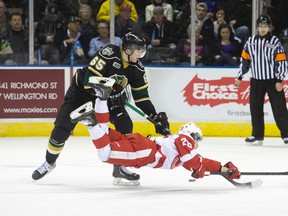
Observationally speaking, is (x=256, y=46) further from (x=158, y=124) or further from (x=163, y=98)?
(x=158, y=124)

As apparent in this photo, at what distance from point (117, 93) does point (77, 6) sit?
3950 mm

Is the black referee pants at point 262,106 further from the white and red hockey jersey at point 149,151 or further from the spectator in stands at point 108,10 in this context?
the white and red hockey jersey at point 149,151

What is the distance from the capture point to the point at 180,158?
5.70 meters

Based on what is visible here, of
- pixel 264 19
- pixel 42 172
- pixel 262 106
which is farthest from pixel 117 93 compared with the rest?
pixel 262 106

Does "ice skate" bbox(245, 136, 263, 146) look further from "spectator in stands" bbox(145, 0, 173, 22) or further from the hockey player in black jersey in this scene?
the hockey player in black jersey

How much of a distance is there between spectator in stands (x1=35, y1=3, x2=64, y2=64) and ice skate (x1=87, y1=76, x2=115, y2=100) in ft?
14.0

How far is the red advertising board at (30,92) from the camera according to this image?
9500 millimetres

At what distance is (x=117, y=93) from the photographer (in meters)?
6.10

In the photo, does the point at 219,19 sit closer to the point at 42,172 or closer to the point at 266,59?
the point at 266,59

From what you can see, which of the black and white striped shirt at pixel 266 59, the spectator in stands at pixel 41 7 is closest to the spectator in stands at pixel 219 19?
the black and white striped shirt at pixel 266 59

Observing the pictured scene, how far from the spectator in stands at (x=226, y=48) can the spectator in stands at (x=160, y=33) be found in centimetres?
50

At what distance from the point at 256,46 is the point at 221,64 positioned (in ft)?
2.96

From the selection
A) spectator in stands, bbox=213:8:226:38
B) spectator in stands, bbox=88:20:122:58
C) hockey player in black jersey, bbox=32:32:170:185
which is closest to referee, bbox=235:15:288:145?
spectator in stands, bbox=213:8:226:38

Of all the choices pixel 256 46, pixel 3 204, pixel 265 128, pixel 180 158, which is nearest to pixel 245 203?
pixel 180 158
